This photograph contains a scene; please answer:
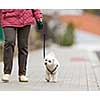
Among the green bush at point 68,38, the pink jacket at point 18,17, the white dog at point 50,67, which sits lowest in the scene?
the white dog at point 50,67

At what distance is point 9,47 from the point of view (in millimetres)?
8688

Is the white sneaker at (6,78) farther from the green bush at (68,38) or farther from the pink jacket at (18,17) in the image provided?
the green bush at (68,38)

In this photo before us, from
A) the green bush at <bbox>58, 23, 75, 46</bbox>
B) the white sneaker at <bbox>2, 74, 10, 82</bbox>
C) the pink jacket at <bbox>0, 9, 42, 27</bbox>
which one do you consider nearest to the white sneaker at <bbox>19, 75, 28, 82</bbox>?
the white sneaker at <bbox>2, 74, 10, 82</bbox>

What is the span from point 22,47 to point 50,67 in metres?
0.61

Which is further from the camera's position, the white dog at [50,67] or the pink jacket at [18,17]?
the white dog at [50,67]

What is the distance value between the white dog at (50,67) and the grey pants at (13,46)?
0.39 m

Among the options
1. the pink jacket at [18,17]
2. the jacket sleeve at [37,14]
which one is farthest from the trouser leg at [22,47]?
the jacket sleeve at [37,14]

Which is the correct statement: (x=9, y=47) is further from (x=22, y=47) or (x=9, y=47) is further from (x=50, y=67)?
(x=50, y=67)

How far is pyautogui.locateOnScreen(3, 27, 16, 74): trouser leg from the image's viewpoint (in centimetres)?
859

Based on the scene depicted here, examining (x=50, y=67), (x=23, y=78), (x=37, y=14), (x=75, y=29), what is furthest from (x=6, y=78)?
(x=75, y=29)

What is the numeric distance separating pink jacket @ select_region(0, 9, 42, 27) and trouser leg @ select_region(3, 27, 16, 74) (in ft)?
0.34

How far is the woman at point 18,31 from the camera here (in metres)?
8.48
